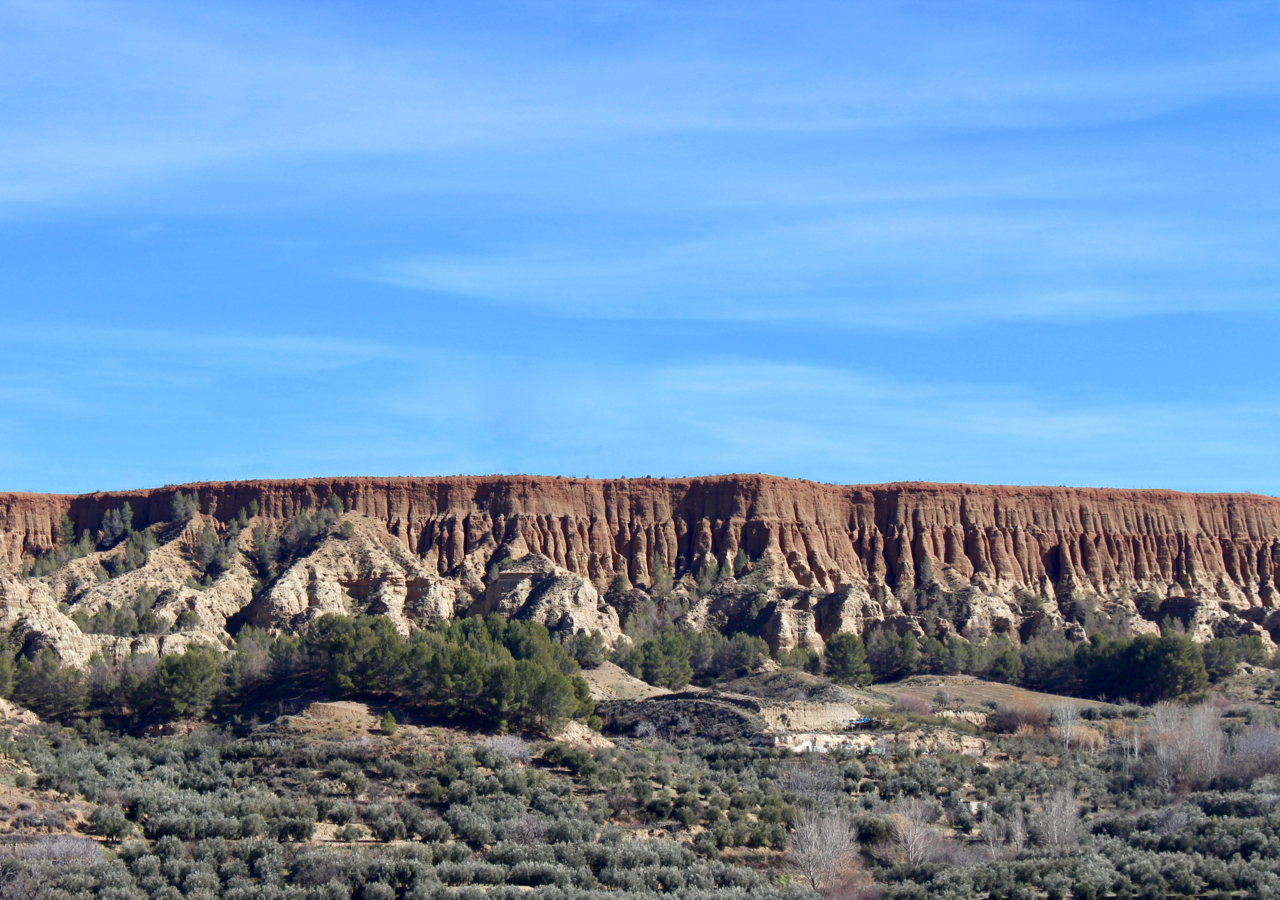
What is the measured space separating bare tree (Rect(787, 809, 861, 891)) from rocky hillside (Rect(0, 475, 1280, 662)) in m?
57.1

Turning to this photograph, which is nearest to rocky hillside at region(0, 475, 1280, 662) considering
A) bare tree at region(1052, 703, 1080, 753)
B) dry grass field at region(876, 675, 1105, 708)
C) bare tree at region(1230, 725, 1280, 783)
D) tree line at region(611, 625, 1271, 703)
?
tree line at region(611, 625, 1271, 703)

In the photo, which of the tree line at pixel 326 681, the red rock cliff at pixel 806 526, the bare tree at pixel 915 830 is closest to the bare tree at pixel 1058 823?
the bare tree at pixel 915 830

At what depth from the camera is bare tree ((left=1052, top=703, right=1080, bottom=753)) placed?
67.6 metres

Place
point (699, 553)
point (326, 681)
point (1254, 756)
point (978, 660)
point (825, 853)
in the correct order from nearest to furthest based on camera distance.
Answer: point (825, 853) < point (1254, 756) < point (326, 681) < point (978, 660) < point (699, 553)

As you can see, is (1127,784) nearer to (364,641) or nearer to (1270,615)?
(364,641)

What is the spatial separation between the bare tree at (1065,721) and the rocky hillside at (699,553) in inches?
1278

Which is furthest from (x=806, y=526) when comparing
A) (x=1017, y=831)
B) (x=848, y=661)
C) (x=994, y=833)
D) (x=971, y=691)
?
(x=1017, y=831)

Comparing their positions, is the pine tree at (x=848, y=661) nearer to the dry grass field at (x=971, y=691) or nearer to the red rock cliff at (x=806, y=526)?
the dry grass field at (x=971, y=691)

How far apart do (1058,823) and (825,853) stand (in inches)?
326

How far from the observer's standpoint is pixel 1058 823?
157 ft

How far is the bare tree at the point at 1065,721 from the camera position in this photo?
222ft

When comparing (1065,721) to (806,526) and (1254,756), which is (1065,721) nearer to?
(1254,756)

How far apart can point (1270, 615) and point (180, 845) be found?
98888mm

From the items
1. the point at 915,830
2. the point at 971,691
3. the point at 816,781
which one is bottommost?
the point at 915,830
